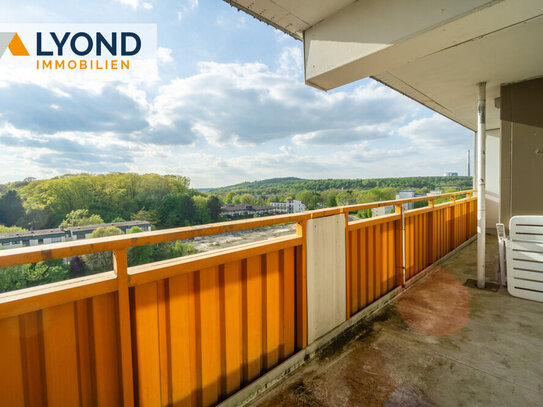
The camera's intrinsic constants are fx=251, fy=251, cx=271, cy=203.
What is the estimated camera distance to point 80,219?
845 inches

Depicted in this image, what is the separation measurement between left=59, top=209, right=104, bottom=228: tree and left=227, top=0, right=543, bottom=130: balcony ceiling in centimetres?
2402

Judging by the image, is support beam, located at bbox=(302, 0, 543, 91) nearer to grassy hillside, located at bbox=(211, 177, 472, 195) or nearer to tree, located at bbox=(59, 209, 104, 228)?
grassy hillside, located at bbox=(211, 177, 472, 195)

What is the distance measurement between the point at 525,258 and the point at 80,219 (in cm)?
2677

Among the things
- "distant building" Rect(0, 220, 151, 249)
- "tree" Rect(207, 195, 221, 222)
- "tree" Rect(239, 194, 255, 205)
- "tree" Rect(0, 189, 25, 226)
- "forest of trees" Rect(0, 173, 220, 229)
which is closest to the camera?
"distant building" Rect(0, 220, 151, 249)

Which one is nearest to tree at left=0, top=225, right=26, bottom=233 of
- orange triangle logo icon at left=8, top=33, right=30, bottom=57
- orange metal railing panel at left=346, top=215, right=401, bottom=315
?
orange triangle logo icon at left=8, top=33, right=30, bottom=57

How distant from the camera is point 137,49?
16.5 ft

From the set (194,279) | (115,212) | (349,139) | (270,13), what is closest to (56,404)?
(194,279)

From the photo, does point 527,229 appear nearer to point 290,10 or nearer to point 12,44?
point 290,10

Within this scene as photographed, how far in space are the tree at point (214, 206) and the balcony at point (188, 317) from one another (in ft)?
60.0

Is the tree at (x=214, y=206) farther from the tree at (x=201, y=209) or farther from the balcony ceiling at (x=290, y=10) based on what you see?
the balcony ceiling at (x=290, y=10)

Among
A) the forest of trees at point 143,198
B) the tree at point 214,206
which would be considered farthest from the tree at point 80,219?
the tree at point 214,206

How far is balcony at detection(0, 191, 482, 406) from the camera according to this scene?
0.95 m

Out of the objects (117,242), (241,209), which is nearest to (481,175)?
(117,242)

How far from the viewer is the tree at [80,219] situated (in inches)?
814
